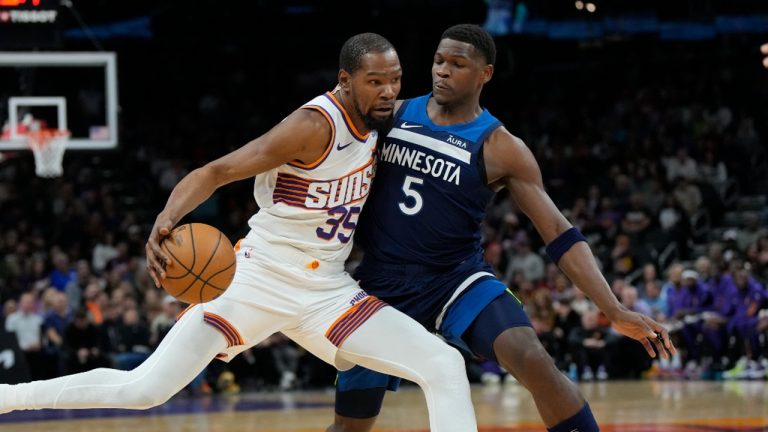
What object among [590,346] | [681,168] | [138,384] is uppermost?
[138,384]

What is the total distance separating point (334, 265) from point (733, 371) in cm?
1084

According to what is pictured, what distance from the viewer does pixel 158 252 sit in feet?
17.1

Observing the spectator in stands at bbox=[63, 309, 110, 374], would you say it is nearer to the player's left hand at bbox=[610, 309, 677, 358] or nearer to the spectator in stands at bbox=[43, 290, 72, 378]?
the spectator in stands at bbox=[43, 290, 72, 378]

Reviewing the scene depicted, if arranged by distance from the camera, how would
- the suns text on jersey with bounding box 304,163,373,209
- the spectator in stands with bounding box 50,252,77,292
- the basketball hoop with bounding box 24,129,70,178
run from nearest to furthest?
the suns text on jersey with bounding box 304,163,373,209
the basketball hoop with bounding box 24,129,70,178
the spectator in stands with bounding box 50,252,77,292

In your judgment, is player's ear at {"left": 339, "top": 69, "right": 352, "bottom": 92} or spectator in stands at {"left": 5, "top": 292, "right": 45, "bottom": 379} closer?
player's ear at {"left": 339, "top": 69, "right": 352, "bottom": 92}

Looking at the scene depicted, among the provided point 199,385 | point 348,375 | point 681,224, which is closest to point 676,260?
point 681,224

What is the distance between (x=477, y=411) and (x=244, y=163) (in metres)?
6.23

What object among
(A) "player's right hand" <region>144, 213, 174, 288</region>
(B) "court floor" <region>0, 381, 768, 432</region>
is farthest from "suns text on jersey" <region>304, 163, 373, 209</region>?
(B) "court floor" <region>0, 381, 768, 432</region>

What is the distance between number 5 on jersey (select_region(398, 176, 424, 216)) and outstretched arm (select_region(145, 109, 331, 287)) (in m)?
0.52

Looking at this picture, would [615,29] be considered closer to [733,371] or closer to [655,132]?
[655,132]

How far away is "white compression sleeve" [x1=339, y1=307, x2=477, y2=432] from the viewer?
543 cm

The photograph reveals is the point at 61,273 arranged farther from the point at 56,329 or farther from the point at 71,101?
the point at 71,101

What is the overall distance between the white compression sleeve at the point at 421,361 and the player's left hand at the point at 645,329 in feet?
2.47

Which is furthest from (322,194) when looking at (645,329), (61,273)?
(61,273)
